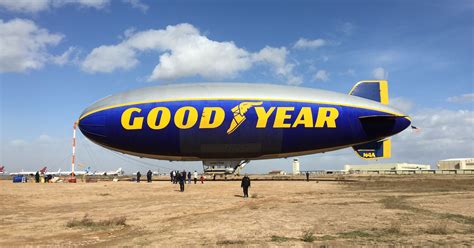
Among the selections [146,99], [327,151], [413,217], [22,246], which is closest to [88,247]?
[22,246]

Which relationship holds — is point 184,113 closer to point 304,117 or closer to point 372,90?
point 304,117

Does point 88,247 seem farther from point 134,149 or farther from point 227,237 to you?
point 134,149

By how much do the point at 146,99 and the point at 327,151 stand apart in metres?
20.3

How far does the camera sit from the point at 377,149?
43.4 metres

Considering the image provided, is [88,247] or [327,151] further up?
[327,151]

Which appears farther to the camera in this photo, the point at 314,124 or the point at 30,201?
the point at 314,124

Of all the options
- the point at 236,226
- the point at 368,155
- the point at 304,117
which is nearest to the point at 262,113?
the point at 304,117

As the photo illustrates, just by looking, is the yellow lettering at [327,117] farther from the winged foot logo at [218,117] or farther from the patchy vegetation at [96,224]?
the patchy vegetation at [96,224]

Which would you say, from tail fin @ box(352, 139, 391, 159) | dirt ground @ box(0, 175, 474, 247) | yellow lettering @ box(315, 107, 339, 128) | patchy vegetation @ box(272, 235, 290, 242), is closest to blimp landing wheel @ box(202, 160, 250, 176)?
yellow lettering @ box(315, 107, 339, 128)

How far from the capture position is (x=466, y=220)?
1673cm

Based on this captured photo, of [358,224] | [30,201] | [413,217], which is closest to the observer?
[358,224]

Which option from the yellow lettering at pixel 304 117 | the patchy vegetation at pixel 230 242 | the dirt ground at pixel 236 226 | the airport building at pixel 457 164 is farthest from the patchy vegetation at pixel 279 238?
the airport building at pixel 457 164

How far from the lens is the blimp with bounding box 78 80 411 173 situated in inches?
1465

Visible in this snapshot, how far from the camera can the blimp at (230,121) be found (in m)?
37.2
